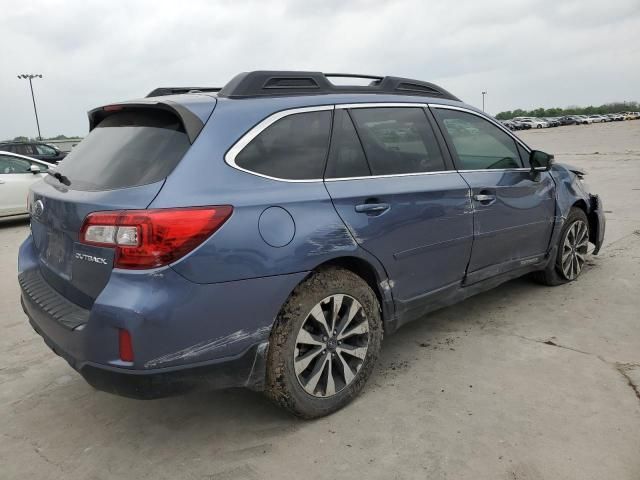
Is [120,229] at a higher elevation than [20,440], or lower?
higher

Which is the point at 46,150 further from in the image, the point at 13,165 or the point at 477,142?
the point at 477,142

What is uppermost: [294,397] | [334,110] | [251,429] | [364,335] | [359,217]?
[334,110]

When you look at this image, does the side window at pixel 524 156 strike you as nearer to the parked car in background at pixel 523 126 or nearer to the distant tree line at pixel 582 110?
the parked car in background at pixel 523 126

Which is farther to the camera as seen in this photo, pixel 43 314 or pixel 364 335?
pixel 364 335

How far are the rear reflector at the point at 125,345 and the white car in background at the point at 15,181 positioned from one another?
8.57m

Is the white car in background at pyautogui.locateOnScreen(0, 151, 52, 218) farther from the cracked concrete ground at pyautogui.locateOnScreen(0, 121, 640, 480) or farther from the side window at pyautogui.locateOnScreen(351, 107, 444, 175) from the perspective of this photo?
the side window at pyautogui.locateOnScreen(351, 107, 444, 175)

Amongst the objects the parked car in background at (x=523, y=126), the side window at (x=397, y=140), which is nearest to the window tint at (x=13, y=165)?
the side window at (x=397, y=140)

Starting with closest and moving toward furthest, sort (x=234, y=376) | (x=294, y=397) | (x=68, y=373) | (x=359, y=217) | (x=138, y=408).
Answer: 1. (x=234, y=376)
2. (x=294, y=397)
3. (x=359, y=217)
4. (x=138, y=408)
5. (x=68, y=373)

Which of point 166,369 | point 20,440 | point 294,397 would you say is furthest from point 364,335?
point 20,440

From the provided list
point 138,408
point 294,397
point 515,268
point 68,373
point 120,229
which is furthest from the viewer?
point 515,268

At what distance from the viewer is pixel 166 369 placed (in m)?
2.33

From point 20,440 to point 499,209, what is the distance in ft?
10.8

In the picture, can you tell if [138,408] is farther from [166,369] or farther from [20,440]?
[166,369]

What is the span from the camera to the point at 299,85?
120 inches
